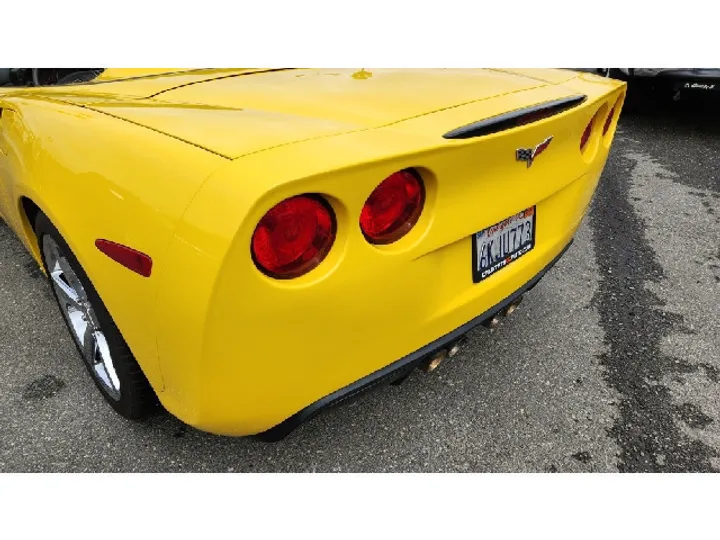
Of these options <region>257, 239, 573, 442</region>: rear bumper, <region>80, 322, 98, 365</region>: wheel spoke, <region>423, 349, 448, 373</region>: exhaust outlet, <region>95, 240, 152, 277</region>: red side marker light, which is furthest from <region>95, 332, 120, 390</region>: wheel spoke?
<region>423, 349, 448, 373</region>: exhaust outlet

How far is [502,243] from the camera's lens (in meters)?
1.86

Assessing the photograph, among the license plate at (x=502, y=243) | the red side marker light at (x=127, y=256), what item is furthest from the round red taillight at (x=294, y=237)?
the license plate at (x=502, y=243)

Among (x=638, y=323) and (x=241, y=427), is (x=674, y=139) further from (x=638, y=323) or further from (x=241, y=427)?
(x=241, y=427)

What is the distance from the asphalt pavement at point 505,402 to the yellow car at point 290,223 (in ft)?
0.82

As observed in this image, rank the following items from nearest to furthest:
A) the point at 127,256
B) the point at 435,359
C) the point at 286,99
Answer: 1. the point at 127,256
2. the point at 435,359
3. the point at 286,99

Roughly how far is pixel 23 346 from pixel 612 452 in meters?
2.50

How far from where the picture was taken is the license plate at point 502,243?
1.77m

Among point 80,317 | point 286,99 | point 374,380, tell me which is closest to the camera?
point 374,380

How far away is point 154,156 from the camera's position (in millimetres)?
1442

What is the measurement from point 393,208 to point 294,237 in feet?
0.99

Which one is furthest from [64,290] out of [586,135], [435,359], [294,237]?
[586,135]

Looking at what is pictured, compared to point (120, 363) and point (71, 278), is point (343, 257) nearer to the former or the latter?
point (120, 363)

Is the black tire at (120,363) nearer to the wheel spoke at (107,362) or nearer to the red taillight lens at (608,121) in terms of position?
the wheel spoke at (107,362)

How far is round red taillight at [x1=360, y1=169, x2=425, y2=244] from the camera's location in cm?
148
